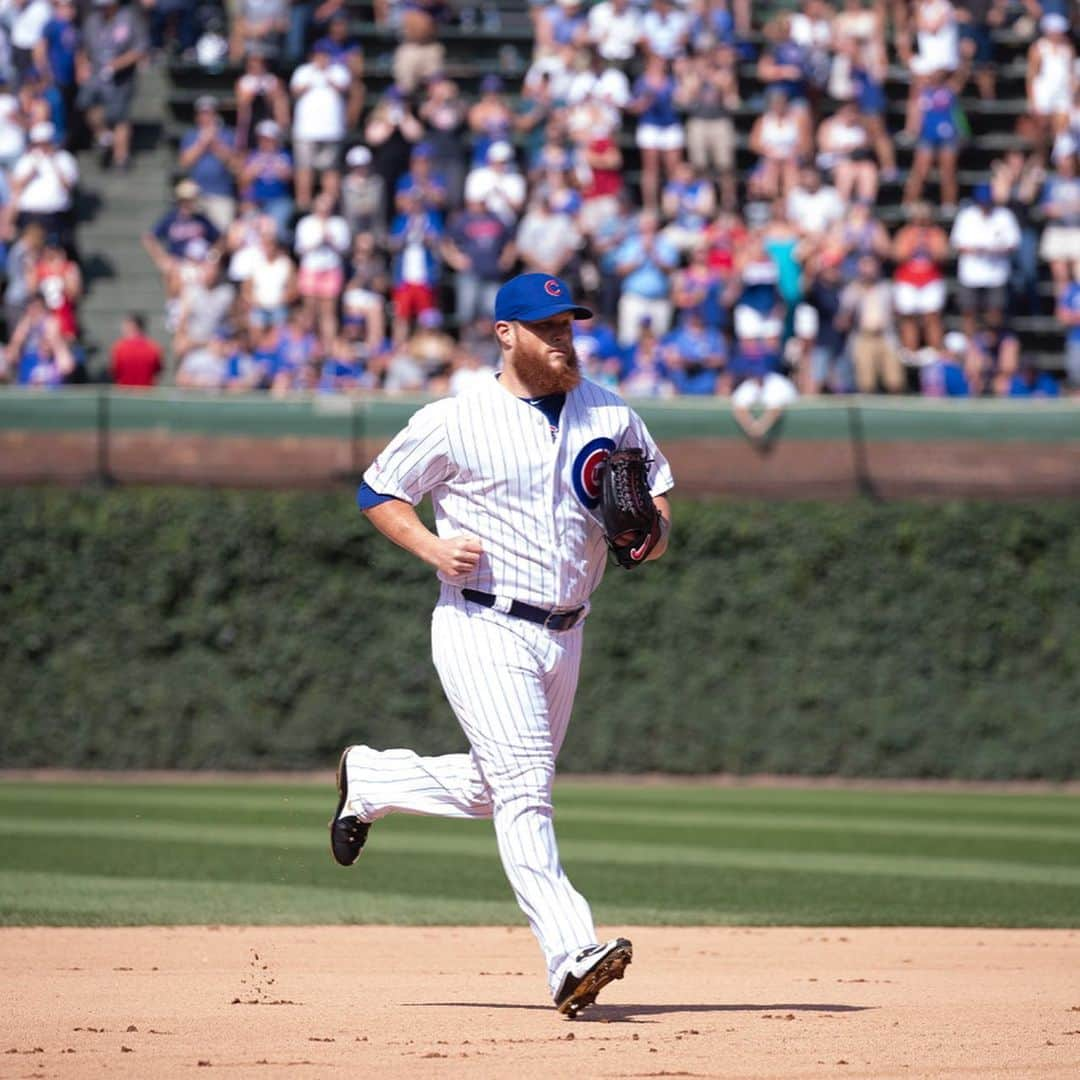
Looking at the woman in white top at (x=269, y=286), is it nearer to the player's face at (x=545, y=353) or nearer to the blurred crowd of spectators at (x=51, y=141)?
the blurred crowd of spectators at (x=51, y=141)

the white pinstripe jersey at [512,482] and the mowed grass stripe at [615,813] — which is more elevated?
the white pinstripe jersey at [512,482]

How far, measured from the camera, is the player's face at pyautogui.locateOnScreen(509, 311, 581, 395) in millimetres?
5812

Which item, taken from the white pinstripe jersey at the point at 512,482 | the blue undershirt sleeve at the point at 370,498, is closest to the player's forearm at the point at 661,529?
the white pinstripe jersey at the point at 512,482

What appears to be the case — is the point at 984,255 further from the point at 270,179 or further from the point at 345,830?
the point at 345,830

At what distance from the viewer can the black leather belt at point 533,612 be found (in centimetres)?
577

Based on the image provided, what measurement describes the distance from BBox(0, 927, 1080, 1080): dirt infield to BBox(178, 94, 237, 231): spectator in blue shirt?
1186cm

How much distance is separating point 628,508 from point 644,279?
1192 cm

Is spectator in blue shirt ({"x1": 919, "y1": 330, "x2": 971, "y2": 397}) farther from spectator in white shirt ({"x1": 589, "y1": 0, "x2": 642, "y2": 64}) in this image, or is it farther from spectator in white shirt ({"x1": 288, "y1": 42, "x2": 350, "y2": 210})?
spectator in white shirt ({"x1": 288, "y1": 42, "x2": 350, "y2": 210})

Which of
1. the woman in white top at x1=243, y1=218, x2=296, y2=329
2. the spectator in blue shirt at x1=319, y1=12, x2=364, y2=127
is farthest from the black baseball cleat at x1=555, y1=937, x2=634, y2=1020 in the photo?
the spectator in blue shirt at x1=319, y1=12, x2=364, y2=127

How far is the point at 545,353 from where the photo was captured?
19.1 ft

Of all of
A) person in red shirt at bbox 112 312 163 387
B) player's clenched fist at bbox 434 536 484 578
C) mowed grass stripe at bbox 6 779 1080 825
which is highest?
player's clenched fist at bbox 434 536 484 578

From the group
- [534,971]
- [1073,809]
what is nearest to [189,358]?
[1073,809]

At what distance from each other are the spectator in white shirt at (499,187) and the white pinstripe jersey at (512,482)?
12468mm

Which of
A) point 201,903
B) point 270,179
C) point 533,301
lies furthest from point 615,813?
point 270,179
